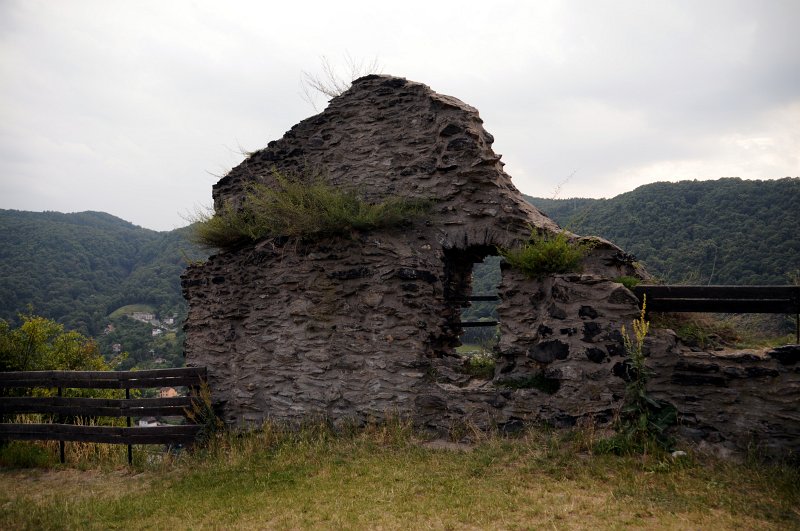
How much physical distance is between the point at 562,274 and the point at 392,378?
2.59 metres

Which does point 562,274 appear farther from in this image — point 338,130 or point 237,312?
point 237,312

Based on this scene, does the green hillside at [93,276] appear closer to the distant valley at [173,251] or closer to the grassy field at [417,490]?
the distant valley at [173,251]

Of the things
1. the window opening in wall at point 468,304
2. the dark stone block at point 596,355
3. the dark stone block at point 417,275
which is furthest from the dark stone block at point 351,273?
the dark stone block at point 596,355

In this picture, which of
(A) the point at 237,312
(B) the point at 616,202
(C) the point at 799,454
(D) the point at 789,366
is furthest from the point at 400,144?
(B) the point at 616,202

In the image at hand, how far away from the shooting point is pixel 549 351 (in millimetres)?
6098

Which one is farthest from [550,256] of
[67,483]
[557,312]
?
[67,483]

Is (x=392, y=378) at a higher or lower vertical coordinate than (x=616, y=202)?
lower

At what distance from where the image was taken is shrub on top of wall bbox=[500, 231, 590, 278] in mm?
6273

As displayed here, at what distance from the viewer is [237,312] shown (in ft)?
26.1

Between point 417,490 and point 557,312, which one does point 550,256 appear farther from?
point 417,490

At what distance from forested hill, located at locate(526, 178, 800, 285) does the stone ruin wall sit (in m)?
1.36

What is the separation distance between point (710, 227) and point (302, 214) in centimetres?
1163

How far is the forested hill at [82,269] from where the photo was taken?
27984mm

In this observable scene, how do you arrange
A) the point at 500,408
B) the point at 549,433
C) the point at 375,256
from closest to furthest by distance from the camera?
the point at 549,433 → the point at 500,408 → the point at 375,256
